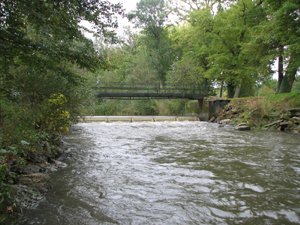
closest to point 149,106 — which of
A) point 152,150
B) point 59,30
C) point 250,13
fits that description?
point 250,13

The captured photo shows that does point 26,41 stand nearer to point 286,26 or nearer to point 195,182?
point 195,182

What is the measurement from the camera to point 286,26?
39.8ft

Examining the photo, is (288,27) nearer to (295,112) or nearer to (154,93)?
(295,112)

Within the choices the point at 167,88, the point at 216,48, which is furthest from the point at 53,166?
the point at 216,48

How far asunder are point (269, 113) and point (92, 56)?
514 inches

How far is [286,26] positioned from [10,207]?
48.6 ft

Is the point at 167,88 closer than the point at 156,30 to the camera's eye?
Yes

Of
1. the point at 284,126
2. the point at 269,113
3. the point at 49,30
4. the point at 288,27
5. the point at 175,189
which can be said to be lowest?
the point at 175,189

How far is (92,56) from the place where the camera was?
5793mm

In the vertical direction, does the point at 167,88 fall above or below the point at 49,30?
above

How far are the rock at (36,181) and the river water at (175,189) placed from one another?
161 millimetres

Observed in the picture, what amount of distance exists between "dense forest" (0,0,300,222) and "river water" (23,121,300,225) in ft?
3.33

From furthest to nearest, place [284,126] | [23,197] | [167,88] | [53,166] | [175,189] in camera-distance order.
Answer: [167,88] → [284,126] → [53,166] → [175,189] → [23,197]

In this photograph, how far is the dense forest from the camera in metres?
4.73
